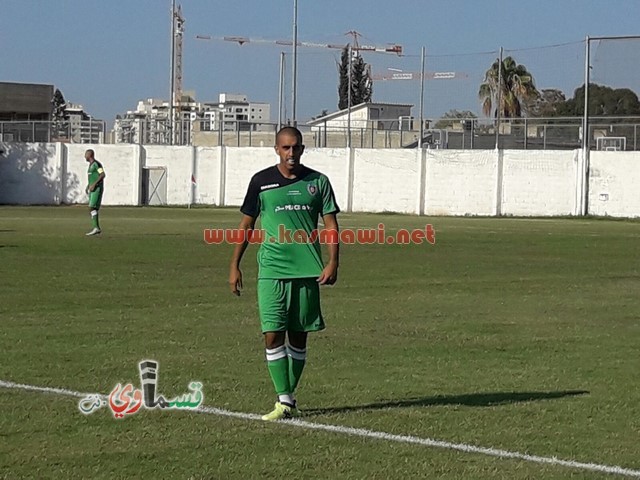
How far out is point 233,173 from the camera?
58.2m

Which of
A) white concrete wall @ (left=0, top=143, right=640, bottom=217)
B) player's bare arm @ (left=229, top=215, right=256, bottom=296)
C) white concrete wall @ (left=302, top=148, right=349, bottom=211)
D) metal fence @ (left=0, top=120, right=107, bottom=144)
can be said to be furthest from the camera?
metal fence @ (left=0, top=120, right=107, bottom=144)

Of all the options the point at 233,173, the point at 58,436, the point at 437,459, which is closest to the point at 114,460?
the point at 58,436

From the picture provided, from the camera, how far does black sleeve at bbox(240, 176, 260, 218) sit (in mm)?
8672

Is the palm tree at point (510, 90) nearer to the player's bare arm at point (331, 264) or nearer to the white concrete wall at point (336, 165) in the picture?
the white concrete wall at point (336, 165)

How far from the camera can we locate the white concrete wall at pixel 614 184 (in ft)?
155

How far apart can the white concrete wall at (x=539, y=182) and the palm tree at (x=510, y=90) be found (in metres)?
13.9

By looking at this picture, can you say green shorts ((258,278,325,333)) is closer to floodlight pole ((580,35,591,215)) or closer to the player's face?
the player's face

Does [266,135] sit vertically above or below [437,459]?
above

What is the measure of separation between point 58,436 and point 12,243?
18.4 meters

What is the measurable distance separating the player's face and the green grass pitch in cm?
187

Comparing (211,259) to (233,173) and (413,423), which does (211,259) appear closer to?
(413,423)

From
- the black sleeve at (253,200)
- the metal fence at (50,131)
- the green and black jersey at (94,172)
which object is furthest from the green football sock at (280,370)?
the metal fence at (50,131)

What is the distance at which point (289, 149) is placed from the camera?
854 cm

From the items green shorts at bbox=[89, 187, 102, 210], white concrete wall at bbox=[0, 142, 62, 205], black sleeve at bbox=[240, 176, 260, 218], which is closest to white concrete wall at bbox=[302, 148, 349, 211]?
Result: white concrete wall at bbox=[0, 142, 62, 205]
